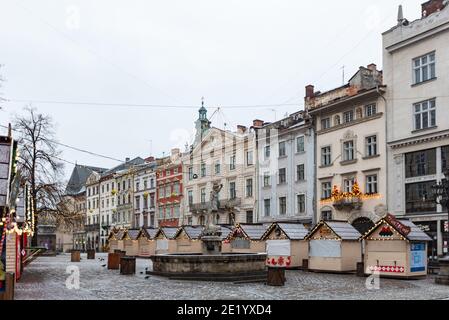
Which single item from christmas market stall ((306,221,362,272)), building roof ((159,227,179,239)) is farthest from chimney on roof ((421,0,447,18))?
building roof ((159,227,179,239))

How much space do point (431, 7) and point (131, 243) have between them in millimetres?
31470

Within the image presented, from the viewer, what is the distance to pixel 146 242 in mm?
50625

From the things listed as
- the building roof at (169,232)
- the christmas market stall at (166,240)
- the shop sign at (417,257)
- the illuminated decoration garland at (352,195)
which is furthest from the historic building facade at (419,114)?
the building roof at (169,232)

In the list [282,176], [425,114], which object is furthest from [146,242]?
[425,114]

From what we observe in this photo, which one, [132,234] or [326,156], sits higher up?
[326,156]

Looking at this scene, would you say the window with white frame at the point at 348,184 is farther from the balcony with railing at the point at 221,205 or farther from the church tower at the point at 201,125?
the church tower at the point at 201,125

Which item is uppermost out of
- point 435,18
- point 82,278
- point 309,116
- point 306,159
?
point 435,18

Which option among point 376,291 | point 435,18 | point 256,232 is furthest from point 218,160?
point 376,291

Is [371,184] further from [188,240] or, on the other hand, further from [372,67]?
[188,240]

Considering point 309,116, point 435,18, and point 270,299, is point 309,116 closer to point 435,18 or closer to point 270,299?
point 435,18

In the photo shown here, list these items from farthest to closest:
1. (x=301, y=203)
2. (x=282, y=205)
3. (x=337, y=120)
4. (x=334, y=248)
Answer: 1. (x=282, y=205)
2. (x=301, y=203)
3. (x=337, y=120)
4. (x=334, y=248)

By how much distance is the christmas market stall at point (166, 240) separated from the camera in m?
45.9
